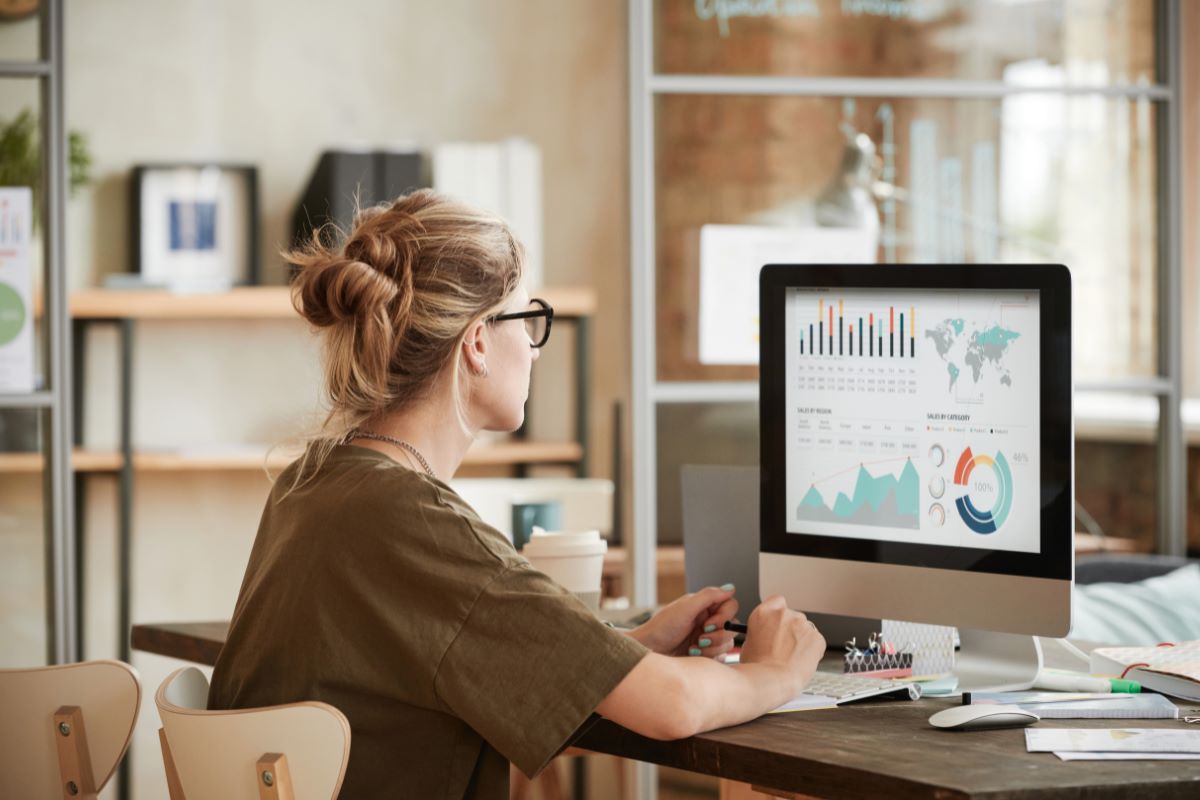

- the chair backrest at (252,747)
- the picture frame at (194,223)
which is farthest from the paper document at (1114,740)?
the picture frame at (194,223)

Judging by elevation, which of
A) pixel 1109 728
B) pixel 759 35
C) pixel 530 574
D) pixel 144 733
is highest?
pixel 759 35

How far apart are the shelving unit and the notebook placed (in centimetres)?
212

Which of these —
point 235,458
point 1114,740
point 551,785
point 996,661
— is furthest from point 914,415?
point 235,458

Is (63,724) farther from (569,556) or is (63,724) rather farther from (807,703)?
(807,703)

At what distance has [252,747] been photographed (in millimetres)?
1265

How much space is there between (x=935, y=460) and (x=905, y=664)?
27 cm

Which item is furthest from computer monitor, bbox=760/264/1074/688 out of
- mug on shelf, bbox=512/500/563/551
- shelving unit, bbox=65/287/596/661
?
shelving unit, bbox=65/287/596/661

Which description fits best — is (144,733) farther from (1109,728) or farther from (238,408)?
(1109,728)

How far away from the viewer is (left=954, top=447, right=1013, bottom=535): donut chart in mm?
1567

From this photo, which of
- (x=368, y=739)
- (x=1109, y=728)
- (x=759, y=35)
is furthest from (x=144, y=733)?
(x=1109, y=728)

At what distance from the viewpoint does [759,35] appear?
9.73 ft

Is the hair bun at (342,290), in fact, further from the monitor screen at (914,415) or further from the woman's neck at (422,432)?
the monitor screen at (914,415)

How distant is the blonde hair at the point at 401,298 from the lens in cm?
146

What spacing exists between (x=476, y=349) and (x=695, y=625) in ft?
1.43
